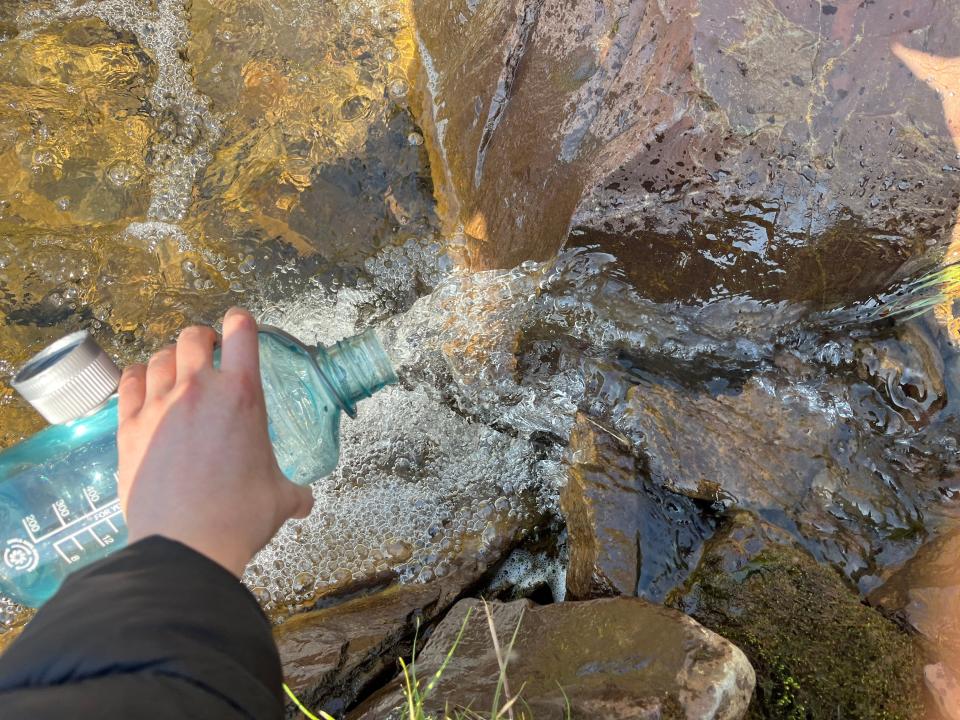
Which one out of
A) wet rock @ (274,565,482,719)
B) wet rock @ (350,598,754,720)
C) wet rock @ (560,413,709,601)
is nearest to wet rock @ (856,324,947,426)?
wet rock @ (560,413,709,601)

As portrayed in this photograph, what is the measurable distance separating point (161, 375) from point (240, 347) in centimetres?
17

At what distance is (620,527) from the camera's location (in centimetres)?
191

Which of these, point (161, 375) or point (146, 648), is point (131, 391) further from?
point (146, 648)

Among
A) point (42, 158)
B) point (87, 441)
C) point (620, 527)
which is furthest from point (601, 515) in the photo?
point (42, 158)

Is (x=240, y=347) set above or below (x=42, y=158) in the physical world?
below

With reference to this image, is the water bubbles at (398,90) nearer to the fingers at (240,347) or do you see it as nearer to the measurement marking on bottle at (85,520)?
the fingers at (240,347)

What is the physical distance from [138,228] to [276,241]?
1.80ft

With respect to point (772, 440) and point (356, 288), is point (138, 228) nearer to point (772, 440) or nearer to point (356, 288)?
point (356, 288)

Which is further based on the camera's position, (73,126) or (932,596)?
(73,126)

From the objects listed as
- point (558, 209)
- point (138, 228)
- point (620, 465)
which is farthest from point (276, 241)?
point (620, 465)

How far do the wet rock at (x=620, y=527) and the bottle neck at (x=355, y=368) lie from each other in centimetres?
70

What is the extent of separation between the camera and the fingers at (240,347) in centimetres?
122

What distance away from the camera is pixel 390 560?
226cm

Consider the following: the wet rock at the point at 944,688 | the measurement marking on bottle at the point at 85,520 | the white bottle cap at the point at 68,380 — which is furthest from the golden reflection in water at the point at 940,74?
the measurement marking on bottle at the point at 85,520
